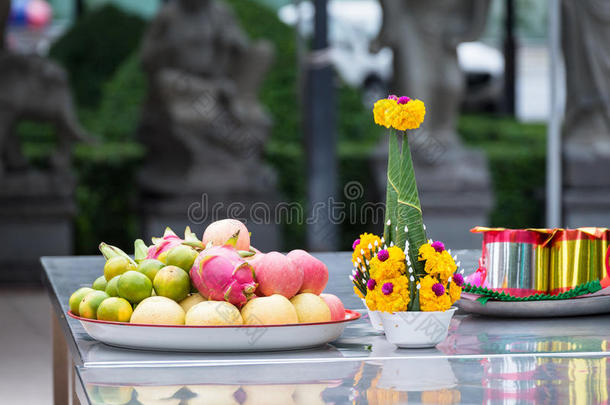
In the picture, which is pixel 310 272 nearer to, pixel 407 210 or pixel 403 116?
pixel 407 210

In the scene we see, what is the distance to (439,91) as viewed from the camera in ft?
27.2

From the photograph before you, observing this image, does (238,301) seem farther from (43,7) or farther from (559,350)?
(43,7)

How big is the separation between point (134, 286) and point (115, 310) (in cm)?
5

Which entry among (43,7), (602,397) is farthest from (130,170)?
(602,397)

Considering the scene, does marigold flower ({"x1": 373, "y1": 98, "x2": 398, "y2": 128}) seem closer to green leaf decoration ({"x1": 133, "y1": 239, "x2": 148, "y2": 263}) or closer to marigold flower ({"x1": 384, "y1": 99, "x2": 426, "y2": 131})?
marigold flower ({"x1": 384, "y1": 99, "x2": 426, "y2": 131})

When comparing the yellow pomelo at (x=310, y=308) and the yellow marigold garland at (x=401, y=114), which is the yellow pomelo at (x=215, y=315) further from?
the yellow marigold garland at (x=401, y=114)

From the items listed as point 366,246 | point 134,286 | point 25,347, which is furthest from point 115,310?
point 25,347

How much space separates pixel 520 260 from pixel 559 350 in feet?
1.23

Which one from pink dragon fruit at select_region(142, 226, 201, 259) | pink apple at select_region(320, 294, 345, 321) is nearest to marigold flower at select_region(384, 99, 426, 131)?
pink apple at select_region(320, 294, 345, 321)

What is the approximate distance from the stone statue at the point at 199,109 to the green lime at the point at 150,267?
6.54 meters

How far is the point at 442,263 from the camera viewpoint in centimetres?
170

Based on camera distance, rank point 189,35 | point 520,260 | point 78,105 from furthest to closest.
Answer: point 78,105, point 189,35, point 520,260

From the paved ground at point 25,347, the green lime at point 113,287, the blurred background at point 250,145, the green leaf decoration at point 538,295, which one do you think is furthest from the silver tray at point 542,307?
the blurred background at point 250,145

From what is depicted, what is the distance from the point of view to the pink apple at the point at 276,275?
1.66 meters
